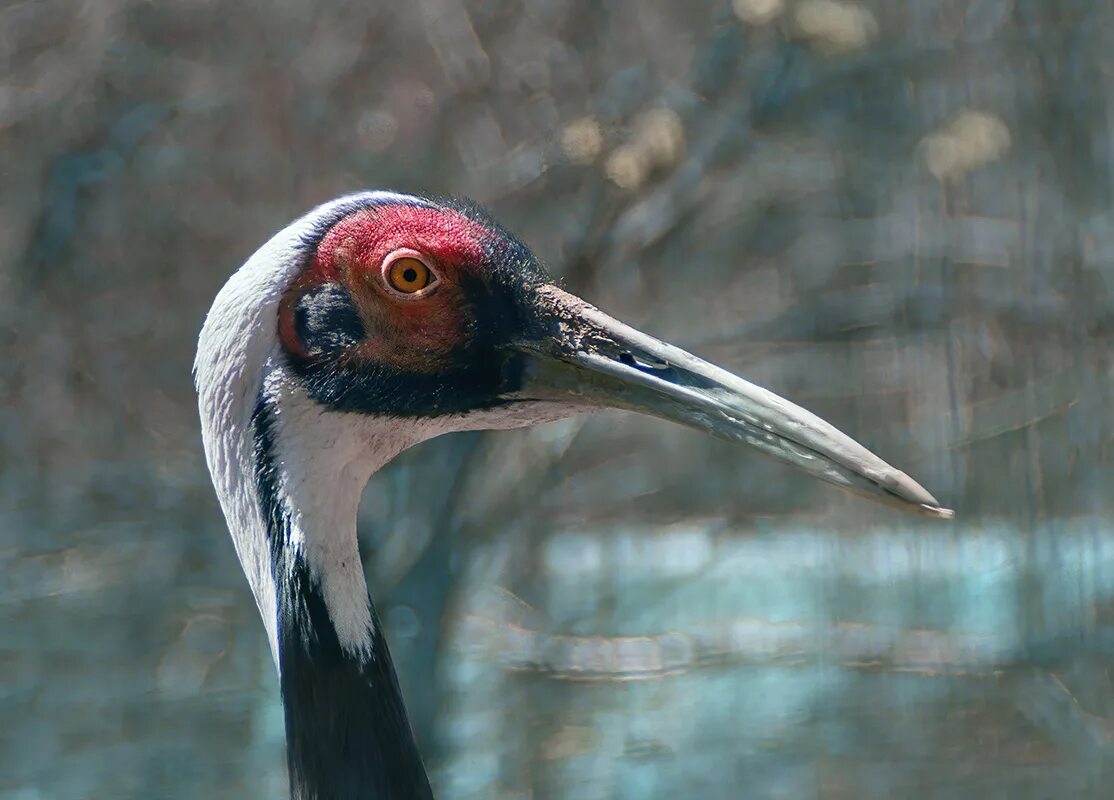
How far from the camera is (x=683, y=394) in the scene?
6.40 ft

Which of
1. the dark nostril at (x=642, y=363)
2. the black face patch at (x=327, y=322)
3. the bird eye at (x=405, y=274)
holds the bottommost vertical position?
the dark nostril at (x=642, y=363)

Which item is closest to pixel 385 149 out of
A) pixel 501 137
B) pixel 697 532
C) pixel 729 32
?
pixel 501 137

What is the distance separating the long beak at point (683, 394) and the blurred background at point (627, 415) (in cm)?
238

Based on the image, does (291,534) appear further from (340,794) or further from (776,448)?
(776,448)

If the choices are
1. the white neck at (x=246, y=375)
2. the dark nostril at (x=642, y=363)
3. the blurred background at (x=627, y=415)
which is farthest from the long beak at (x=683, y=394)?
the blurred background at (x=627, y=415)

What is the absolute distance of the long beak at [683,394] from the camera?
185 centimetres

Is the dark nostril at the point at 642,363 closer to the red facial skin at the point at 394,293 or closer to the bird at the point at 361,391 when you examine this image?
the bird at the point at 361,391

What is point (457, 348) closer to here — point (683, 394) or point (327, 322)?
point (327, 322)

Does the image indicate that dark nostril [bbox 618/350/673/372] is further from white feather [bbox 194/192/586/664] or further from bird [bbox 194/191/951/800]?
white feather [bbox 194/192/586/664]

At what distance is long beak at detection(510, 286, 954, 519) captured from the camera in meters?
1.85

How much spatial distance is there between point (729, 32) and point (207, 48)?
188 centimetres

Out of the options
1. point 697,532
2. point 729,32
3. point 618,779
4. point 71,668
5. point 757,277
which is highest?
point 729,32

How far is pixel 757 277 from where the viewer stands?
6004mm

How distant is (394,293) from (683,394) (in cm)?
47
